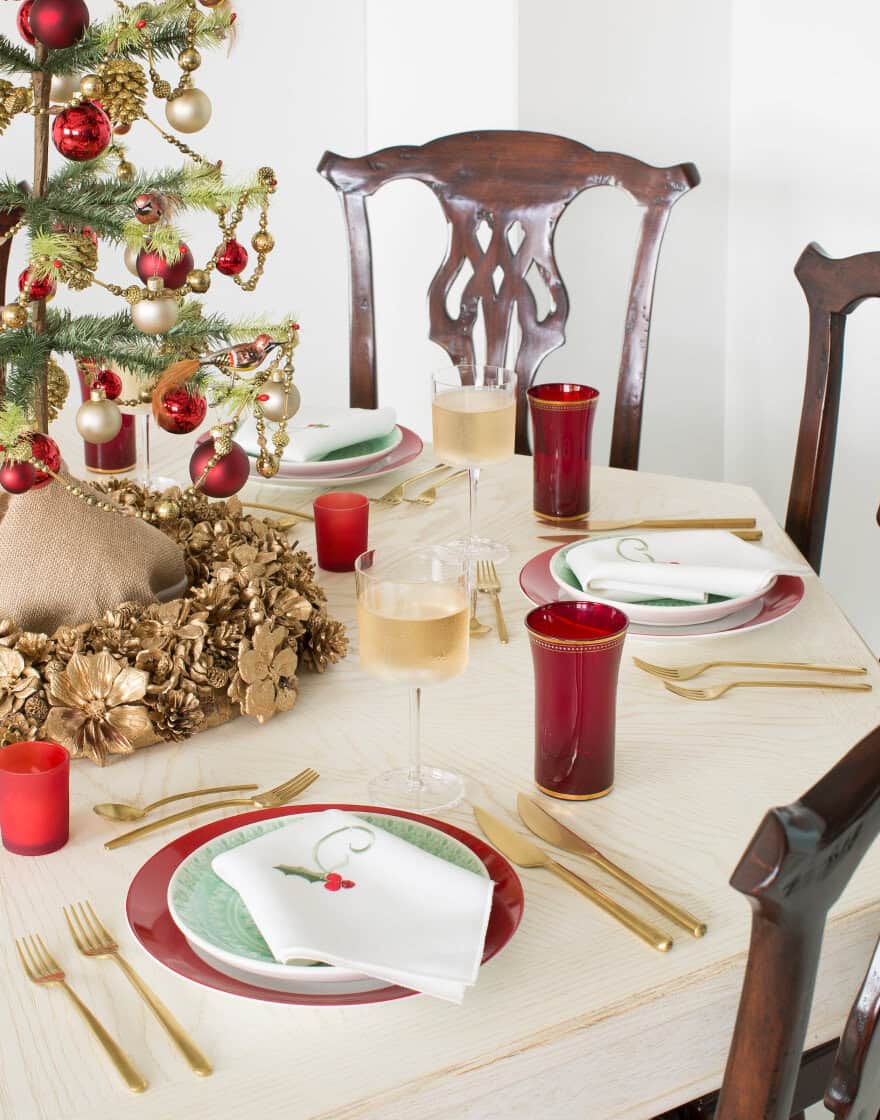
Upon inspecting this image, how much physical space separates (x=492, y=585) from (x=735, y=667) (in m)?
0.28

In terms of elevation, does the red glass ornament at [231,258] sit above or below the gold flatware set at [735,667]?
above

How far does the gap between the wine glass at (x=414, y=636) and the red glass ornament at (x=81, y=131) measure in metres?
0.38

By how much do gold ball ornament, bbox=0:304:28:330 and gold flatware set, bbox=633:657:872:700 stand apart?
60cm

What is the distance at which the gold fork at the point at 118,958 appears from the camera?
741 millimetres

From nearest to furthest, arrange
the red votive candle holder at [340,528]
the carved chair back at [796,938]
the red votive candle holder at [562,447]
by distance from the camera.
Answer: the carved chair back at [796,938] < the red votive candle holder at [340,528] < the red votive candle holder at [562,447]

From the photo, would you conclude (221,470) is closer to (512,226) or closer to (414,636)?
(414,636)

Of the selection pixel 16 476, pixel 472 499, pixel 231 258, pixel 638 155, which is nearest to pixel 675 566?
pixel 472 499

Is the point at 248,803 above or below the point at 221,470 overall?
below

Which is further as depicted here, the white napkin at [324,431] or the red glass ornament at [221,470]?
the white napkin at [324,431]

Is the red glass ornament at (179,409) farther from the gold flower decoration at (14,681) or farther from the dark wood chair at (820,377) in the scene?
the dark wood chair at (820,377)

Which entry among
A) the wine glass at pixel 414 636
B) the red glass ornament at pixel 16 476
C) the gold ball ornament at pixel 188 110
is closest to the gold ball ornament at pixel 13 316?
the red glass ornament at pixel 16 476

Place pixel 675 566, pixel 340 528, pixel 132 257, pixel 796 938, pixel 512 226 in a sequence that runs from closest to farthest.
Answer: pixel 796 938 → pixel 132 257 → pixel 675 566 → pixel 340 528 → pixel 512 226

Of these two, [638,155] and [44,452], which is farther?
[638,155]

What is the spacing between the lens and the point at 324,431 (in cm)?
172
